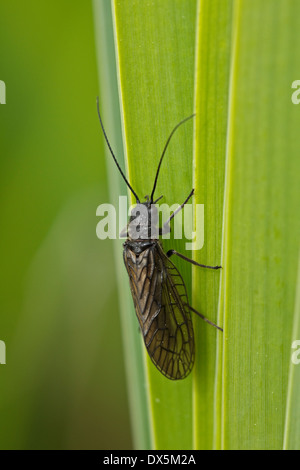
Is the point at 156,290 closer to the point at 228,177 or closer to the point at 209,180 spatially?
the point at 209,180

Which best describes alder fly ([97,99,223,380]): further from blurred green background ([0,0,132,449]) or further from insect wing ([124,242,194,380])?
blurred green background ([0,0,132,449])

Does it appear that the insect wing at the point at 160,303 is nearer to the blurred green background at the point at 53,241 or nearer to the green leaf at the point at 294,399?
the green leaf at the point at 294,399

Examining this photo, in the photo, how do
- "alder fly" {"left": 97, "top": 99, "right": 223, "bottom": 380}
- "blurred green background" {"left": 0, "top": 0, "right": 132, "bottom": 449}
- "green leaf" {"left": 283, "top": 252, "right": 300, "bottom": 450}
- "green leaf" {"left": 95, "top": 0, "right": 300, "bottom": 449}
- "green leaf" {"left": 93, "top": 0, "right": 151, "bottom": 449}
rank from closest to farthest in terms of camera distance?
1. "green leaf" {"left": 95, "top": 0, "right": 300, "bottom": 449}
2. "green leaf" {"left": 283, "top": 252, "right": 300, "bottom": 450}
3. "green leaf" {"left": 93, "top": 0, "right": 151, "bottom": 449}
4. "alder fly" {"left": 97, "top": 99, "right": 223, "bottom": 380}
5. "blurred green background" {"left": 0, "top": 0, "right": 132, "bottom": 449}

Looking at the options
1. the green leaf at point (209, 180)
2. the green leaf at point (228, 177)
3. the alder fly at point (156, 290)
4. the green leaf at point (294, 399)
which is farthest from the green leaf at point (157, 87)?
the green leaf at point (294, 399)

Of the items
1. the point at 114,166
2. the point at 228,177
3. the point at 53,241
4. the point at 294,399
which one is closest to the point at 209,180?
the point at 228,177

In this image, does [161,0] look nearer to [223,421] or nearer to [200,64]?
[200,64]

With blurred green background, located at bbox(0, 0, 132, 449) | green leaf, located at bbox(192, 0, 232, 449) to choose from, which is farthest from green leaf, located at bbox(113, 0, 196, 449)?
blurred green background, located at bbox(0, 0, 132, 449)

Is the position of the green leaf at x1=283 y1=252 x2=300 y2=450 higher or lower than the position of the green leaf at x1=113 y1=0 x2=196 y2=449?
lower
